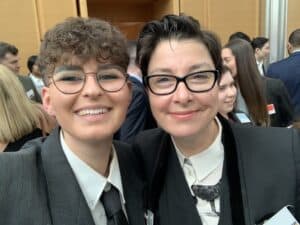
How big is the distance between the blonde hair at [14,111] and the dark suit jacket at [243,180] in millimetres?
1097

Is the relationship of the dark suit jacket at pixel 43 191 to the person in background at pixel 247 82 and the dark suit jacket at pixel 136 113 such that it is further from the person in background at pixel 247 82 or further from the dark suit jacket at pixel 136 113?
the person in background at pixel 247 82

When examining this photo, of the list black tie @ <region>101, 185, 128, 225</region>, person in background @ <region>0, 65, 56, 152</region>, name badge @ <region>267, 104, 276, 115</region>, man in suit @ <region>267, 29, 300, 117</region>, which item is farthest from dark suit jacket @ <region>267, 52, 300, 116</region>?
black tie @ <region>101, 185, 128, 225</region>

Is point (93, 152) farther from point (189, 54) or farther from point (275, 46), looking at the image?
point (275, 46)

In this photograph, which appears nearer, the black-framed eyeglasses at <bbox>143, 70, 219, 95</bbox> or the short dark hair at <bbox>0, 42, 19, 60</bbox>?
the black-framed eyeglasses at <bbox>143, 70, 219, 95</bbox>

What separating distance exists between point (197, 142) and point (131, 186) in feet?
0.84

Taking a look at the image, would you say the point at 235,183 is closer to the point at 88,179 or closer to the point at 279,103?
the point at 88,179

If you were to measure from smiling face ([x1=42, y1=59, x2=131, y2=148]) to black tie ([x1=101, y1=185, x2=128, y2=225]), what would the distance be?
17 cm

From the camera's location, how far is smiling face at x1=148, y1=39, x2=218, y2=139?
1.06 metres

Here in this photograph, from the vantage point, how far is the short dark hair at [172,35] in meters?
1.12

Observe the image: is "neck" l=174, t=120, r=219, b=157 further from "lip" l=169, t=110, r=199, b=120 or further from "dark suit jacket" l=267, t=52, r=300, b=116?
"dark suit jacket" l=267, t=52, r=300, b=116

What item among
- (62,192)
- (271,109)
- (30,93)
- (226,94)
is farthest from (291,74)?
(62,192)

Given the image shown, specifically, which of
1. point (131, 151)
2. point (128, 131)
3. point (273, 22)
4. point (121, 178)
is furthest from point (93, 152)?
point (273, 22)

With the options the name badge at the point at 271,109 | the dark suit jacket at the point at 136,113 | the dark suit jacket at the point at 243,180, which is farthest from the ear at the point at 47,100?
the name badge at the point at 271,109

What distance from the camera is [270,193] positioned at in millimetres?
1045
